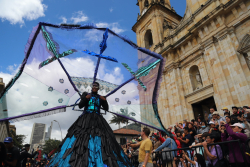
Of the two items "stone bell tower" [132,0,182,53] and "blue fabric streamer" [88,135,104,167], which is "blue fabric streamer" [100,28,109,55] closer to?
"blue fabric streamer" [88,135,104,167]

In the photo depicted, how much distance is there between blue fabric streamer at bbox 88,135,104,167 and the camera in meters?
2.39

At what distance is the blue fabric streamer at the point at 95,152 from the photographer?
2387mm

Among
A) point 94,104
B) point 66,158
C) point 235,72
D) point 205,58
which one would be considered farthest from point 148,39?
point 66,158

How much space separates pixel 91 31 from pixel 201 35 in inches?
443

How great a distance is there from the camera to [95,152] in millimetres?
2543

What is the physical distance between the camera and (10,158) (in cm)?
374

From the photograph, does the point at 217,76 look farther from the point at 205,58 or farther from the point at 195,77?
the point at 195,77

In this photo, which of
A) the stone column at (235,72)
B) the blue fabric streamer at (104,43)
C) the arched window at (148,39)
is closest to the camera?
the blue fabric streamer at (104,43)

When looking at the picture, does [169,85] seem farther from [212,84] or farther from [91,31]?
[91,31]

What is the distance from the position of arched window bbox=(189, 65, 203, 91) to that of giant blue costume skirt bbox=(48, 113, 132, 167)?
11748 mm

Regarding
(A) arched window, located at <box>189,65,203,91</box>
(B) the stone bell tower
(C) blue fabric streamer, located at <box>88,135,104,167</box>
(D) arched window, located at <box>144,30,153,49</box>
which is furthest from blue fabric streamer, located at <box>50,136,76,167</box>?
(D) arched window, located at <box>144,30,153,49</box>

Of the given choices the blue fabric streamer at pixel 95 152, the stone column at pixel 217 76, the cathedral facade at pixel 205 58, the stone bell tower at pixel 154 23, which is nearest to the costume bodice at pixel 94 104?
the blue fabric streamer at pixel 95 152

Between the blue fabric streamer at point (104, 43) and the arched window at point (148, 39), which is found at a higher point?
the arched window at point (148, 39)

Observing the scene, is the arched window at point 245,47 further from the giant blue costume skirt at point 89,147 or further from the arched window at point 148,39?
the arched window at point 148,39
